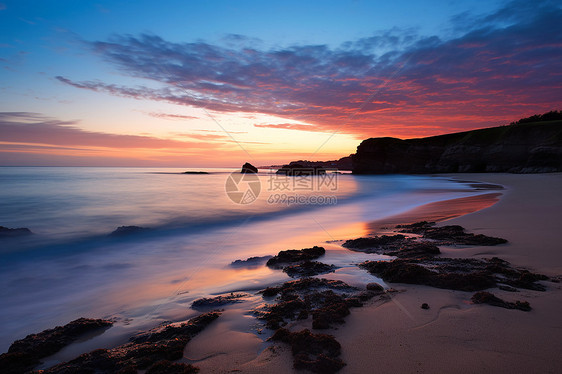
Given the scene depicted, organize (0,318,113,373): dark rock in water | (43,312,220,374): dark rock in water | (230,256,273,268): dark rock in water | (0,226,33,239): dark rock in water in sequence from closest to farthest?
1. (43,312,220,374): dark rock in water
2. (0,318,113,373): dark rock in water
3. (230,256,273,268): dark rock in water
4. (0,226,33,239): dark rock in water

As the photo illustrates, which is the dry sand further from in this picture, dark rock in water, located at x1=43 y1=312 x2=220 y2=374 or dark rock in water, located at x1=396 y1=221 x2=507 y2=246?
dark rock in water, located at x1=396 y1=221 x2=507 y2=246

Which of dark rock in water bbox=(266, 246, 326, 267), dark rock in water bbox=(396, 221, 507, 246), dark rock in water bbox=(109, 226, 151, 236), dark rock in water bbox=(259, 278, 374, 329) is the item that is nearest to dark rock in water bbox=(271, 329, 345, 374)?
dark rock in water bbox=(259, 278, 374, 329)

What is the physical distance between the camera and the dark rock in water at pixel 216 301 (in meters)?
3.41

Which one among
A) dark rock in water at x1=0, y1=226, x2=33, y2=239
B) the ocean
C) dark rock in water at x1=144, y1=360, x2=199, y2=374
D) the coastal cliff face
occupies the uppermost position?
the coastal cliff face

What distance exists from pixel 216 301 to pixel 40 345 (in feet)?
5.82

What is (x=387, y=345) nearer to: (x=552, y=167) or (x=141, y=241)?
(x=141, y=241)

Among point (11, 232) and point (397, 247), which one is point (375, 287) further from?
point (11, 232)

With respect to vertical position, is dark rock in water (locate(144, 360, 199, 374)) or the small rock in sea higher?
the small rock in sea

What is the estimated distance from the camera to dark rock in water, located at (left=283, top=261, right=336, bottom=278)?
417 cm

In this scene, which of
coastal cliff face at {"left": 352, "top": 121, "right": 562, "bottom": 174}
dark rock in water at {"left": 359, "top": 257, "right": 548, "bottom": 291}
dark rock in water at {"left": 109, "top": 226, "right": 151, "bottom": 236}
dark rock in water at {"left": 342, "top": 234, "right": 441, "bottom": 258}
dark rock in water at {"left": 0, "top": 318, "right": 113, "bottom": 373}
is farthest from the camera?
coastal cliff face at {"left": 352, "top": 121, "right": 562, "bottom": 174}

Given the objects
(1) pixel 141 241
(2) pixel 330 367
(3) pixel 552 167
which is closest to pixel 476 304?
(2) pixel 330 367

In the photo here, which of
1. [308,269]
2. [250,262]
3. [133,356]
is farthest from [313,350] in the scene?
[250,262]

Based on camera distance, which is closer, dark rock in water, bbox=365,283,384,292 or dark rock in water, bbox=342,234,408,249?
dark rock in water, bbox=365,283,384,292

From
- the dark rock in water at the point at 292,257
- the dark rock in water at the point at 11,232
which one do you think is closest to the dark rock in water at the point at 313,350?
the dark rock in water at the point at 292,257
